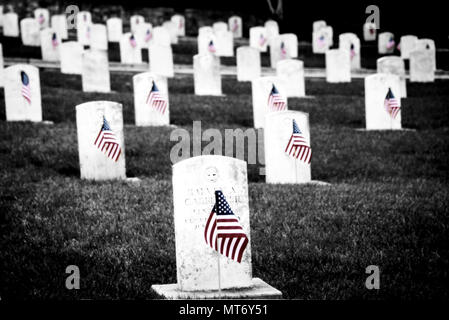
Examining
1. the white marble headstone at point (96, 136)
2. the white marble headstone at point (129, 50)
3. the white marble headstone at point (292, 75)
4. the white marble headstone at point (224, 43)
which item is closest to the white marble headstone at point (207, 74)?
the white marble headstone at point (292, 75)

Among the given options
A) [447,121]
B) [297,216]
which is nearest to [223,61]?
[447,121]

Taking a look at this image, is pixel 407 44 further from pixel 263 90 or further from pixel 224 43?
pixel 263 90

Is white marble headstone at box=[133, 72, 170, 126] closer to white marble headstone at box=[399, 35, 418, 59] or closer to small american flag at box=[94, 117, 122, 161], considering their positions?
small american flag at box=[94, 117, 122, 161]

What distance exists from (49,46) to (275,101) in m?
10.3

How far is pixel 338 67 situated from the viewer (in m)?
19.1

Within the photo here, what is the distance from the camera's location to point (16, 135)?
11.3 metres

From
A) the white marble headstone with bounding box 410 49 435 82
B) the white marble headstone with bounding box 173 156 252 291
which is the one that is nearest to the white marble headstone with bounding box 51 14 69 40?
Result: the white marble headstone with bounding box 410 49 435 82

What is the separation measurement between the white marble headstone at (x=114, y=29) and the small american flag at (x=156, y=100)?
49.4 feet

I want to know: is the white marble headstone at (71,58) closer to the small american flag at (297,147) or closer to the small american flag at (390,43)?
the small american flag at (297,147)

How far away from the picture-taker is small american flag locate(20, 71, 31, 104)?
40.1ft

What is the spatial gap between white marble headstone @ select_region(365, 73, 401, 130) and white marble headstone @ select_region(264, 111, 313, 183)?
12.6 ft

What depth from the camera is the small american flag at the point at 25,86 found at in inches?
481

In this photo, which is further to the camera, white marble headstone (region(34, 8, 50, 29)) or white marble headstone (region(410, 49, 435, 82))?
white marble headstone (region(34, 8, 50, 29))

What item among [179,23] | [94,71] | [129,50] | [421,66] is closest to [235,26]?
[179,23]
